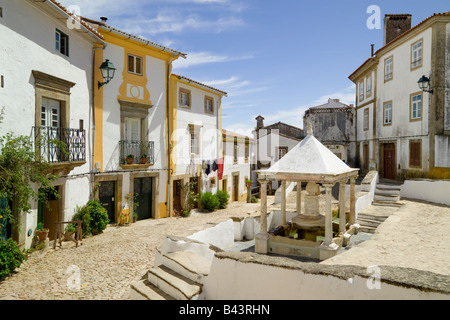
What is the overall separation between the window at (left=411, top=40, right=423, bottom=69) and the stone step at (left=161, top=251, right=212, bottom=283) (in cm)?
1763

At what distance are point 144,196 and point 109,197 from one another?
2021 mm

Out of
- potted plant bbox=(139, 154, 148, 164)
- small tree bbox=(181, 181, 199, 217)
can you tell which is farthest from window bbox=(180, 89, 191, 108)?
small tree bbox=(181, 181, 199, 217)

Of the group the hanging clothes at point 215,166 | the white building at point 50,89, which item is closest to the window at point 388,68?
the hanging clothes at point 215,166

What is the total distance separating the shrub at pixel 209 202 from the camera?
2000 cm

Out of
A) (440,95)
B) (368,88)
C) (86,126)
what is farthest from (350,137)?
(86,126)

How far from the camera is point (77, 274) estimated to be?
771cm

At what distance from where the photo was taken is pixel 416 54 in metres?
17.8

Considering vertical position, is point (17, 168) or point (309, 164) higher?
point (309, 164)

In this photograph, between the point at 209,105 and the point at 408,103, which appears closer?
the point at 408,103

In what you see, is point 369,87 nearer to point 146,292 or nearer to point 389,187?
point 389,187

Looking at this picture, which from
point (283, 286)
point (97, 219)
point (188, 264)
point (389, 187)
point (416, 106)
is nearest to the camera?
point (283, 286)

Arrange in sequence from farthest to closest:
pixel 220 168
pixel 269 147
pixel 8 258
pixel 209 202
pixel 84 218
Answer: pixel 269 147
pixel 220 168
pixel 209 202
pixel 84 218
pixel 8 258

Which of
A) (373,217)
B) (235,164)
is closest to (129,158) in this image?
(373,217)

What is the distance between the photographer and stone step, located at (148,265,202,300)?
5.74 m
